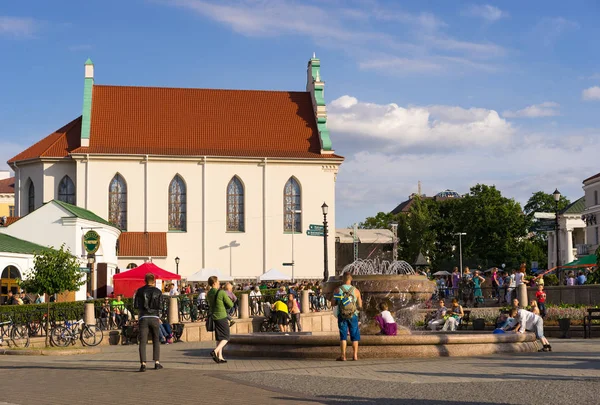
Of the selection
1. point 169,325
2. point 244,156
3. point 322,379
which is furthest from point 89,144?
point 322,379

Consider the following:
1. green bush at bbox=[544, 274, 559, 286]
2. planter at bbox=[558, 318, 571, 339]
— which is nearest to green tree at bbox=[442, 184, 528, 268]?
green bush at bbox=[544, 274, 559, 286]

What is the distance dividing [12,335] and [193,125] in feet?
160

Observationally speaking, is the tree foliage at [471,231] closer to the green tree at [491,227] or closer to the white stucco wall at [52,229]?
the green tree at [491,227]

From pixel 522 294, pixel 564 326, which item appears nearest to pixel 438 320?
pixel 564 326

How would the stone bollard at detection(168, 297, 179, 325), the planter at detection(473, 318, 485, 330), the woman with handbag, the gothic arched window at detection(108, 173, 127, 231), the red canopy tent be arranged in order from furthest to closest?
the gothic arched window at detection(108, 173, 127, 231), the red canopy tent, the stone bollard at detection(168, 297, 179, 325), the planter at detection(473, 318, 485, 330), the woman with handbag

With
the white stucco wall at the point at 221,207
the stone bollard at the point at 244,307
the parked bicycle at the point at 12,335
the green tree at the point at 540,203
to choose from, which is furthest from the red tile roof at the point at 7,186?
the parked bicycle at the point at 12,335

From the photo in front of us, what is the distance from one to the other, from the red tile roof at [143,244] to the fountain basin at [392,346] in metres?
50.4

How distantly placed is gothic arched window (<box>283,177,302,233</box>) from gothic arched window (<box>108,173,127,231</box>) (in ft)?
40.4

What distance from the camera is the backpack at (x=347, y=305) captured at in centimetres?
1680

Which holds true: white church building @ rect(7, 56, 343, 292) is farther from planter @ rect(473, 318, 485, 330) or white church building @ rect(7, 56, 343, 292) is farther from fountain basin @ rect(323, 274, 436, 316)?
fountain basin @ rect(323, 274, 436, 316)

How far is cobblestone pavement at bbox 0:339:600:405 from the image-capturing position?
11539mm

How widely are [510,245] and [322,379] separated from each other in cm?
8709

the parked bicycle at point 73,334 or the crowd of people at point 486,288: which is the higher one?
the crowd of people at point 486,288

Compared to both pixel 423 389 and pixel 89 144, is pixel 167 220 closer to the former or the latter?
pixel 89 144
